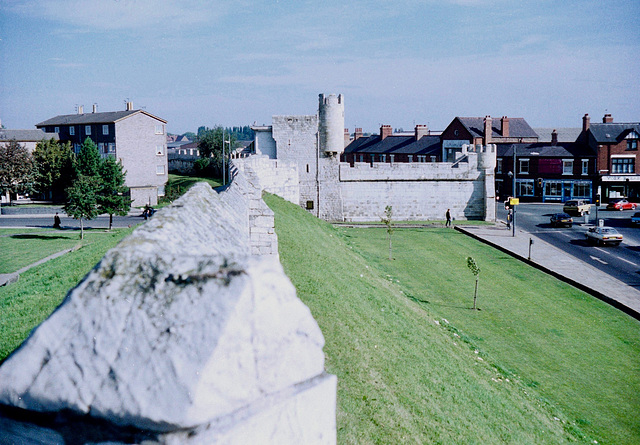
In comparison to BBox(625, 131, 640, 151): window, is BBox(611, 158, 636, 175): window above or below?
below

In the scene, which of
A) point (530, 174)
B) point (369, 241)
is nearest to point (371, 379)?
point (369, 241)

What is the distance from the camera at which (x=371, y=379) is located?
9008 millimetres

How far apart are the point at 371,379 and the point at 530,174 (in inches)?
2360

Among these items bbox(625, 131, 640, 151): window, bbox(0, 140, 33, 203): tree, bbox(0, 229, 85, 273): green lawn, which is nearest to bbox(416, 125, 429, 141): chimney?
bbox(625, 131, 640, 151): window

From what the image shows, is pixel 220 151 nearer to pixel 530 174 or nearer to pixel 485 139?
pixel 485 139

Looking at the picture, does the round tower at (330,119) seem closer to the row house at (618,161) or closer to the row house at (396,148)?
the row house at (396,148)

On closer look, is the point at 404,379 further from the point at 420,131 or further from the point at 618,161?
the point at 420,131

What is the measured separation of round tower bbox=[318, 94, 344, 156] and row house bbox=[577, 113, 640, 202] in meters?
34.6

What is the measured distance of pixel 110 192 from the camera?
121 feet

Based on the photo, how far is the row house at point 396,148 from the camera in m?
71.0

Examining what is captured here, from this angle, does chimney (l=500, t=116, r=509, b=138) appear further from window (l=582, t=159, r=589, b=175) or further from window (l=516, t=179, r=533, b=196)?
window (l=582, t=159, r=589, b=175)

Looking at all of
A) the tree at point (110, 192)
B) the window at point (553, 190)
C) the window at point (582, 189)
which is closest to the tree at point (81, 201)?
the tree at point (110, 192)

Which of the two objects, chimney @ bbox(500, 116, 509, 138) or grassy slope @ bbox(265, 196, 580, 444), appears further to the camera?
chimney @ bbox(500, 116, 509, 138)

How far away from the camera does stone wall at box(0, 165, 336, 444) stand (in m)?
2.34
